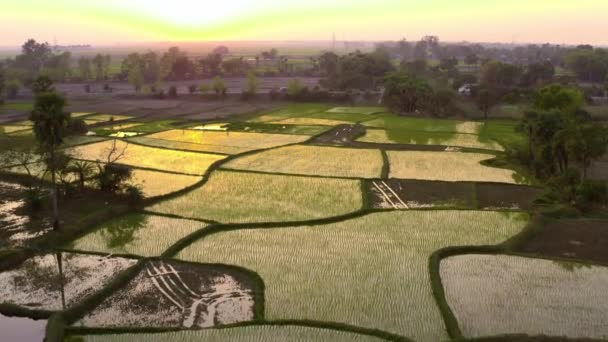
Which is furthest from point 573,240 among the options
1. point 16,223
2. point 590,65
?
point 590,65

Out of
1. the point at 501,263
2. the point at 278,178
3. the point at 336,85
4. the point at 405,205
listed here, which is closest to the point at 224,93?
the point at 336,85

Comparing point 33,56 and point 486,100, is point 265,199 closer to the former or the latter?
point 486,100

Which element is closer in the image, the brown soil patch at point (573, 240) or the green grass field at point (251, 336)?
the green grass field at point (251, 336)

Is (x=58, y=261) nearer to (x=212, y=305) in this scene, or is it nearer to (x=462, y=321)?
(x=212, y=305)

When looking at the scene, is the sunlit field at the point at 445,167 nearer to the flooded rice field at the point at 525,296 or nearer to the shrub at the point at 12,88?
the flooded rice field at the point at 525,296

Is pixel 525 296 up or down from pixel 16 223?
down

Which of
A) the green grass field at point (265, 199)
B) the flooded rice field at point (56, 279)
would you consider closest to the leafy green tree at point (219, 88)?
the green grass field at point (265, 199)

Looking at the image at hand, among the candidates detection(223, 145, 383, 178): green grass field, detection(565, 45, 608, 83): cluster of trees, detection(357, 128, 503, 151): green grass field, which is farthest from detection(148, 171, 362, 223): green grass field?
detection(565, 45, 608, 83): cluster of trees
